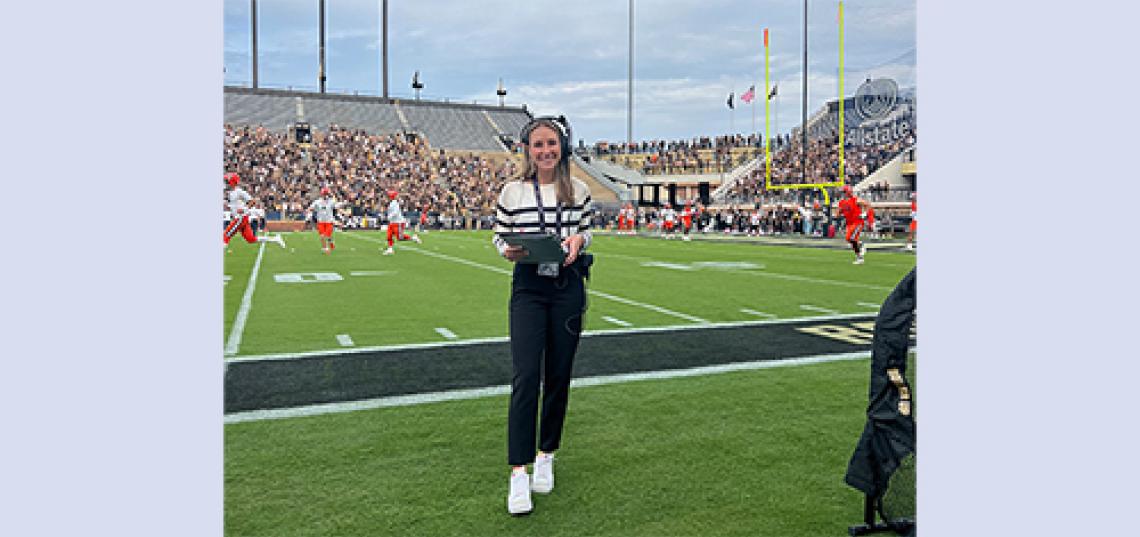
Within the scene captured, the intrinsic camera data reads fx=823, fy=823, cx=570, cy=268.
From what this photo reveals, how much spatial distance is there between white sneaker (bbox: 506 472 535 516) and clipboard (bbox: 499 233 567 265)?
808 mm

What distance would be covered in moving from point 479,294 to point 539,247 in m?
7.58

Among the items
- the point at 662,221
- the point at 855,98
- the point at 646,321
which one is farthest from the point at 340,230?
the point at 646,321

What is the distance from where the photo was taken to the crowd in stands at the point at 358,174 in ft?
135

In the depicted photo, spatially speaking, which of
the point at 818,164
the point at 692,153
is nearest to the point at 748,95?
the point at 818,164

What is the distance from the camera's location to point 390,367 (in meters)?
5.56

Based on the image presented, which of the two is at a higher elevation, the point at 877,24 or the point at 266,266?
the point at 877,24

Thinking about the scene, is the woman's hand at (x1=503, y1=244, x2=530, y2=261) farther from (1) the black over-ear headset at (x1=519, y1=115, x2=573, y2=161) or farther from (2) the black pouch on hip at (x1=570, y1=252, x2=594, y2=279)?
(1) the black over-ear headset at (x1=519, y1=115, x2=573, y2=161)

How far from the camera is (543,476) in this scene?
324 centimetres

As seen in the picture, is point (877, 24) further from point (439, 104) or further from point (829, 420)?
point (439, 104)

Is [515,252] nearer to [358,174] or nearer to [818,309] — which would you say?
[818,309]

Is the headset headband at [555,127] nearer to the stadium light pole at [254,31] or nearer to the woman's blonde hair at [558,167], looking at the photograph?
the woman's blonde hair at [558,167]

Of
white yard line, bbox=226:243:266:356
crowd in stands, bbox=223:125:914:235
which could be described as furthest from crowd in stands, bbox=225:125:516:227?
white yard line, bbox=226:243:266:356

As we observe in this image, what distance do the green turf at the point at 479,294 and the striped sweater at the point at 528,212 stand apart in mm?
3687

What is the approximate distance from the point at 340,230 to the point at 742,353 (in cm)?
3481
